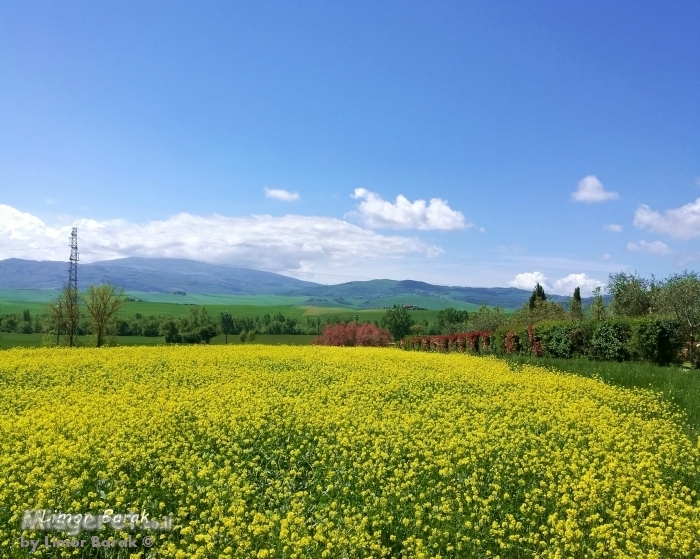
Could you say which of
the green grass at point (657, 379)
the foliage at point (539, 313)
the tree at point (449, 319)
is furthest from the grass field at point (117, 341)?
the green grass at point (657, 379)

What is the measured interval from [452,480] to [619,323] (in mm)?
21762

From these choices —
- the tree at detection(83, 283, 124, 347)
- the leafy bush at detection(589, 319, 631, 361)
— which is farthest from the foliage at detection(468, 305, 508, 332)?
the tree at detection(83, 283, 124, 347)

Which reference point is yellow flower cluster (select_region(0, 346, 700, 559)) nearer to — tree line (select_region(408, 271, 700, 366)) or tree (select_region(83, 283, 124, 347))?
tree line (select_region(408, 271, 700, 366))

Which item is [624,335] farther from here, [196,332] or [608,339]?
[196,332]

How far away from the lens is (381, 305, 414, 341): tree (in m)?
77.4

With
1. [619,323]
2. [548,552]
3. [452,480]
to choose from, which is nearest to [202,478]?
[452,480]

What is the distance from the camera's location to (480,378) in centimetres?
1853

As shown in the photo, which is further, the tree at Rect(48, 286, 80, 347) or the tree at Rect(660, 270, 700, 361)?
the tree at Rect(48, 286, 80, 347)

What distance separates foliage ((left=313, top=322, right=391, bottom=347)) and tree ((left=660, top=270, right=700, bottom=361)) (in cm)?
2560

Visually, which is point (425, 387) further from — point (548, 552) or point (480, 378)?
point (548, 552)

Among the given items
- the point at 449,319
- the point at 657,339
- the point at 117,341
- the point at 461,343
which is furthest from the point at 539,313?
the point at 117,341

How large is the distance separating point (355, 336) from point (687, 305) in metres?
30.7

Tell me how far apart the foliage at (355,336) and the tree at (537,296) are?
69.2 ft

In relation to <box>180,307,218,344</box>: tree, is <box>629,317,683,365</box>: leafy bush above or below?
above
